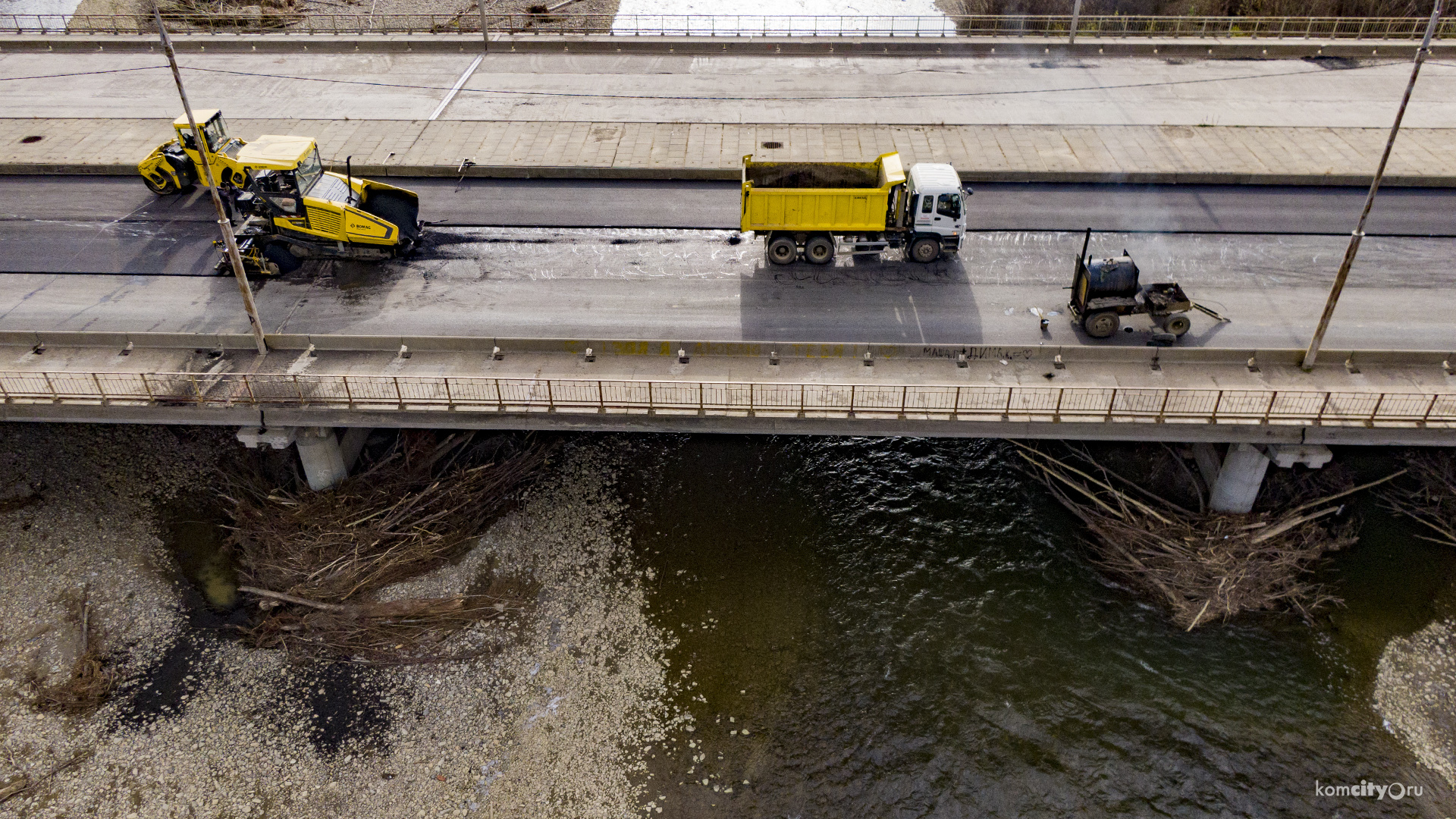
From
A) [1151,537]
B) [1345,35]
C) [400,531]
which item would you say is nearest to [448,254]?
[400,531]

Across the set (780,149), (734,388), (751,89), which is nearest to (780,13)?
(751,89)

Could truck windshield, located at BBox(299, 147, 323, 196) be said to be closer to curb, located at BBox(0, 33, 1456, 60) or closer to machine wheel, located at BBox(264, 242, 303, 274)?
machine wheel, located at BBox(264, 242, 303, 274)

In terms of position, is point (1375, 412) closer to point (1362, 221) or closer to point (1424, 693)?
point (1362, 221)

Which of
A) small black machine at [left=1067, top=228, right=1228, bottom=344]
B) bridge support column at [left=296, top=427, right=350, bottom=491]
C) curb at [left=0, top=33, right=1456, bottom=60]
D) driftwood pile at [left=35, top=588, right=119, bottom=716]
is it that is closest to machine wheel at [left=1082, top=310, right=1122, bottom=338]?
small black machine at [left=1067, top=228, right=1228, bottom=344]

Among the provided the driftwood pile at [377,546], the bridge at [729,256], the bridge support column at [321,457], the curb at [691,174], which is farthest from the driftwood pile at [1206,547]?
the bridge support column at [321,457]

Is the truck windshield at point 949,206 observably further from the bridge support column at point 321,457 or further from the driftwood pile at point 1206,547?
the bridge support column at point 321,457

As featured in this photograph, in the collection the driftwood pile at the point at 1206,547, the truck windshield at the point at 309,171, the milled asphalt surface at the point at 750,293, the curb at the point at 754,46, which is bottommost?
the driftwood pile at the point at 1206,547
